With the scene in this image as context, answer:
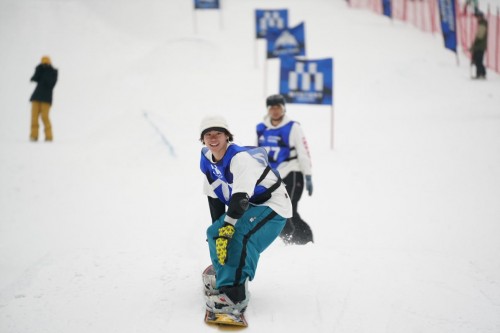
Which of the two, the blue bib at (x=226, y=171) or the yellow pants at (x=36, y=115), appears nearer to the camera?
the blue bib at (x=226, y=171)

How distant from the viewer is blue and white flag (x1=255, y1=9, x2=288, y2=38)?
527 inches

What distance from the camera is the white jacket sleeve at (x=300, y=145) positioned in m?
4.49

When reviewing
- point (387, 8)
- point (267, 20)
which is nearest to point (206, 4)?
point (267, 20)

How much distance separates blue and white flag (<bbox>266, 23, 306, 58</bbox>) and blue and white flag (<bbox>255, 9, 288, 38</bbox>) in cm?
175

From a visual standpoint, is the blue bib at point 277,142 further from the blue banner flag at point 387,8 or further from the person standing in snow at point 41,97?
the blue banner flag at point 387,8

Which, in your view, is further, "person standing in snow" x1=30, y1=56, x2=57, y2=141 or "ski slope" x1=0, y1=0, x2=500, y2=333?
"person standing in snow" x1=30, y1=56, x2=57, y2=141

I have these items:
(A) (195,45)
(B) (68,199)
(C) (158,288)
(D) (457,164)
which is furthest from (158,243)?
(A) (195,45)

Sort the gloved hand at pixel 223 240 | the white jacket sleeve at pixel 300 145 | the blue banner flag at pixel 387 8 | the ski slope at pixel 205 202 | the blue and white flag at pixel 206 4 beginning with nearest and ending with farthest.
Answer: the gloved hand at pixel 223 240 → the ski slope at pixel 205 202 → the white jacket sleeve at pixel 300 145 → the blue and white flag at pixel 206 4 → the blue banner flag at pixel 387 8

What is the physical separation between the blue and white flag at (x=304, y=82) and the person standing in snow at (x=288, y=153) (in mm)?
3973

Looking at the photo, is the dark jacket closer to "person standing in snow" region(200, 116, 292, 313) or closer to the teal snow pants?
"person standing in snow" region(200, 116, 292, 313)

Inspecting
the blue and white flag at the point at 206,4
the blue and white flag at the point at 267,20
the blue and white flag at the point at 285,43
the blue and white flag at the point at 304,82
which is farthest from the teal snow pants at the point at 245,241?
the blue and white flag at the point at 206,4

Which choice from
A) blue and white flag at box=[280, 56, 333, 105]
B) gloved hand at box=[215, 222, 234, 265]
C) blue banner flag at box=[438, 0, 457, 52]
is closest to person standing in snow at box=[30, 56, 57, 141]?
blue and white flag at box=[280, 56, 333, 105]

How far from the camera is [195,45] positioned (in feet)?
55.0

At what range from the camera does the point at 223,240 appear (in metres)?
2.71
